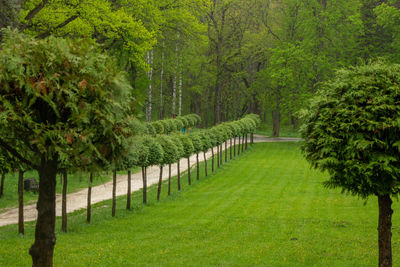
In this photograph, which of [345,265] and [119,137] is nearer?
[119,137]

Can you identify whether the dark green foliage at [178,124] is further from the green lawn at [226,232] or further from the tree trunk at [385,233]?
the tree trunk at [385,233]

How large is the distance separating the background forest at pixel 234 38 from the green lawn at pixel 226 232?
12.4m

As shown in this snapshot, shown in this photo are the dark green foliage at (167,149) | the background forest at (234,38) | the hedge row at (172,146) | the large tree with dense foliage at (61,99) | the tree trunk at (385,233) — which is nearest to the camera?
the large tree with dense foliage at (61,99)

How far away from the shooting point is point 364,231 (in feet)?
57.4

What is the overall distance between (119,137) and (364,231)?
12.4 metres

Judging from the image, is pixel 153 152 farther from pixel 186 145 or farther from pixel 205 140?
pixel 205 140

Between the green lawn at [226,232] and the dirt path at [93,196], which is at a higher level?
the green lawn at [226,232]

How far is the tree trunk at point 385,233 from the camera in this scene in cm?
1153

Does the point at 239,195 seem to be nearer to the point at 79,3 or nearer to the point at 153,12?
the point at 79,3

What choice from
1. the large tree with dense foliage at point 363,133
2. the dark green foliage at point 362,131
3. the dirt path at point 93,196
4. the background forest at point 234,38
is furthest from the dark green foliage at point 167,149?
the dark green foliage at point 362,131

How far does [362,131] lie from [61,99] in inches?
272

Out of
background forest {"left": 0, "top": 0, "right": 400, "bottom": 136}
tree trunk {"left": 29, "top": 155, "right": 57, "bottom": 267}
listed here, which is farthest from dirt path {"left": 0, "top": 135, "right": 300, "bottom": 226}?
background forest {"left": 0, "top": 0, "right": 400, "bottom": 136}

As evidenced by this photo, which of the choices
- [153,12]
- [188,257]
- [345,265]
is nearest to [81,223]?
[188,257]

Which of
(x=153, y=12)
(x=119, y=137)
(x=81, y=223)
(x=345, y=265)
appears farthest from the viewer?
(x=153, y=12)
